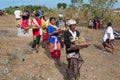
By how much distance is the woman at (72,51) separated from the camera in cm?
821

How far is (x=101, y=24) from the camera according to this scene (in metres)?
31.3

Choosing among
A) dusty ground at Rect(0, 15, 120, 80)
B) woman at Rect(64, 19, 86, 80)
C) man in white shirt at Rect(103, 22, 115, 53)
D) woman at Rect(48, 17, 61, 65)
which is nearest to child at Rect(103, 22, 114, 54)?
man in white shirt at Rect(103, 22, 115, 53)

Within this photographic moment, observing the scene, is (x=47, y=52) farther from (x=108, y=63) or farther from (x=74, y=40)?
(x=74, y=40)

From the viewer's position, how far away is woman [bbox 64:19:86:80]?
323 inches

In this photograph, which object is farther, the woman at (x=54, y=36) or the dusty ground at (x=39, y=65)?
the woman at (x=54, y=36)

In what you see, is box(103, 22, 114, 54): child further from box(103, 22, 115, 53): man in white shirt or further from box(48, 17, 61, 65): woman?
box(48, 17, 61, 65): woman

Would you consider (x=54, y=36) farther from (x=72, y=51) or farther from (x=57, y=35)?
(x=72, y=51)

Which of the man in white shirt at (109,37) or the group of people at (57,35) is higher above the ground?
the group of people at (57,35)

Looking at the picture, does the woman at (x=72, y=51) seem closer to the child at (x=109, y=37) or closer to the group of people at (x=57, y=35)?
the group of people at (x=57, y=35)

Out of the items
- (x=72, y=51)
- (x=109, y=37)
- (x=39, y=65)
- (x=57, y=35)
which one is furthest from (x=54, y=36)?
(x=109, y=37)

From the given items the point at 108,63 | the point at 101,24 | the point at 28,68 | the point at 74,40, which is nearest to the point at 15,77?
the point at 28,68

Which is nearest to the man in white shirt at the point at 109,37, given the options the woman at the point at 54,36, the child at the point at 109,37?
the child at the point at 109,37

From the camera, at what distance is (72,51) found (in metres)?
8.38

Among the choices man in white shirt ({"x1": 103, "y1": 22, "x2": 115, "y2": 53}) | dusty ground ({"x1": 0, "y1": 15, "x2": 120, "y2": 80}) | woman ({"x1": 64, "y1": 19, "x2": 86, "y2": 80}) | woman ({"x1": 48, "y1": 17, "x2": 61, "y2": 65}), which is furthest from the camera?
man in white shirt ({"x1": 103, "y1": 22, "x2": 115, "y2": 53})
